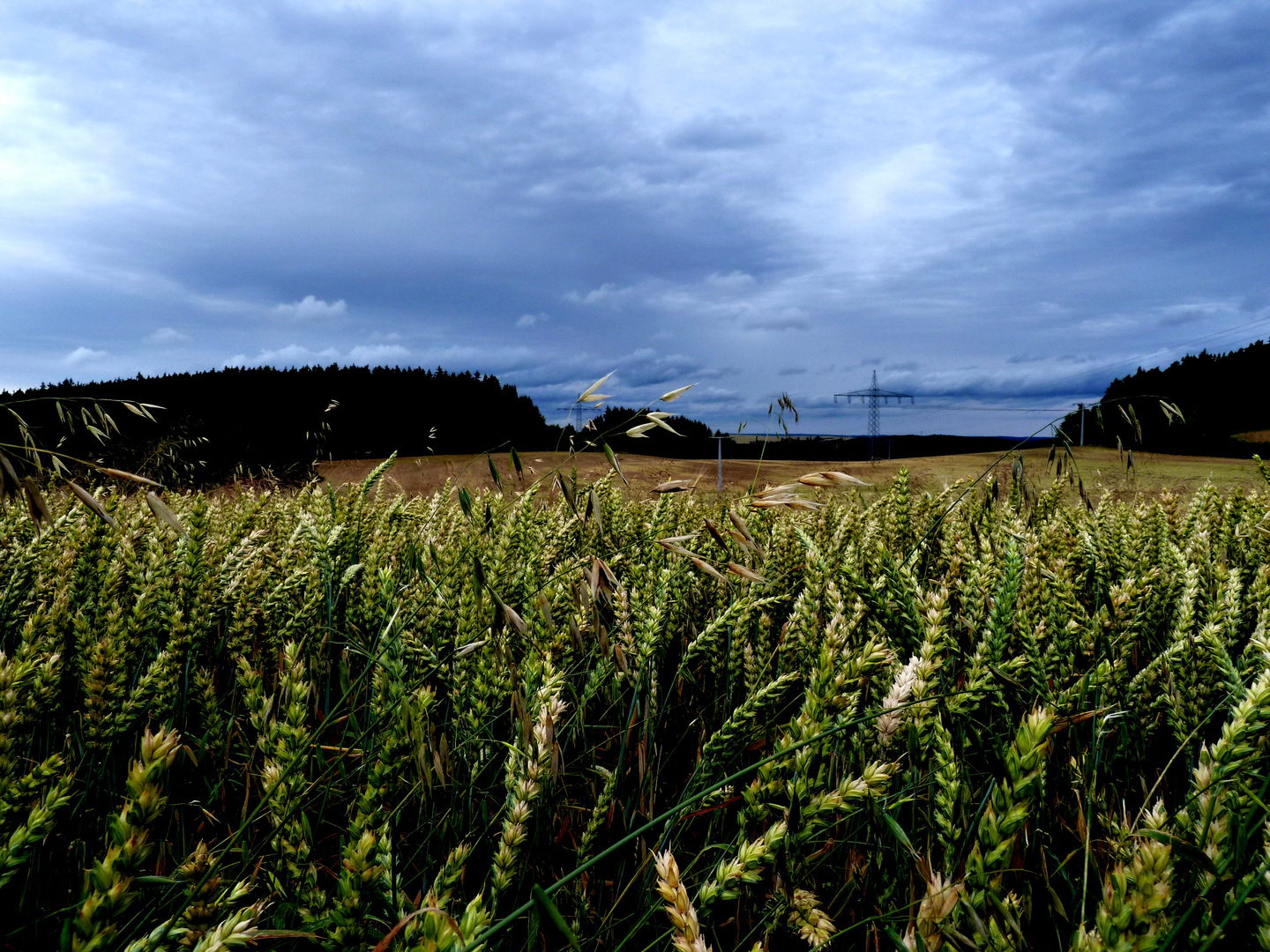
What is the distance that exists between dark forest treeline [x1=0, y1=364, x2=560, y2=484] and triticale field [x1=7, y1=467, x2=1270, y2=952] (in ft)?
34.9

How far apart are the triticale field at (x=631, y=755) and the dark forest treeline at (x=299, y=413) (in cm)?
1064

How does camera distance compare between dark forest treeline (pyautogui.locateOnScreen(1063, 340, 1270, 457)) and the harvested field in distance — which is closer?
the harvested field in distance

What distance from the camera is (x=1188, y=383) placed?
25.5 meters

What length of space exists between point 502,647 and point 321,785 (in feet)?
1.44

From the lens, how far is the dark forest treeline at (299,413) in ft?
41.4

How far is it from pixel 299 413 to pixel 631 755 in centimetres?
1476

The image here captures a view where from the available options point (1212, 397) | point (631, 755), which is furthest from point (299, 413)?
point (1212, 397)

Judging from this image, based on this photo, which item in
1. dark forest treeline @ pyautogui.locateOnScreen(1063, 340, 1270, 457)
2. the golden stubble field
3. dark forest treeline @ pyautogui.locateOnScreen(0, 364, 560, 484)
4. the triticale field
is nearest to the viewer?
the triticale field

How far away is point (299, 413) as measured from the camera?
14523 millimetres

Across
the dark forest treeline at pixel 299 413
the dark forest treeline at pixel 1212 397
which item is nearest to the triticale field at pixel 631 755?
the dark forest treeline at pixel 299 413

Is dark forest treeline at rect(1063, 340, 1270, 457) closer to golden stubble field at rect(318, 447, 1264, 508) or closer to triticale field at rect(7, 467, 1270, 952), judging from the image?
golden stubble field at rect(318, 447, 1264, 508)

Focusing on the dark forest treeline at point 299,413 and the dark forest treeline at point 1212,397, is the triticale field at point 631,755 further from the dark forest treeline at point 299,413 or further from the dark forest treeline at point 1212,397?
the dark forest treeline at point 1212,397

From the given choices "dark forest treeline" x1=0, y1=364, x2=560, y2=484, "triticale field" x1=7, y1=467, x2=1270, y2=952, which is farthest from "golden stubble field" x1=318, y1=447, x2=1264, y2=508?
"triticale field" x1=7, y1=467, x2=1270, y2=952

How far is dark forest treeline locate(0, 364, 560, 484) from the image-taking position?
12.6 meters
